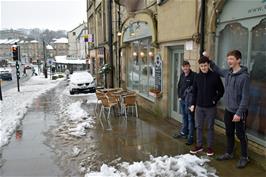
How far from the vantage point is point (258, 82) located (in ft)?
16.7

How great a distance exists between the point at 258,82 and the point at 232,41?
1.18 m

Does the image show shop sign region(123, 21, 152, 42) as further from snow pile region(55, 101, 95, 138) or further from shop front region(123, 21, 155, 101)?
snow pile region(55, 101, 95, 138)

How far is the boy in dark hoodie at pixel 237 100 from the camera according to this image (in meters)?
4.52

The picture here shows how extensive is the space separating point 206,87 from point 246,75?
871mm

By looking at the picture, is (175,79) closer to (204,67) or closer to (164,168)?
(204,67)

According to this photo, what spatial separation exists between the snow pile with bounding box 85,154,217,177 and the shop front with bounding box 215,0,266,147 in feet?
4.03

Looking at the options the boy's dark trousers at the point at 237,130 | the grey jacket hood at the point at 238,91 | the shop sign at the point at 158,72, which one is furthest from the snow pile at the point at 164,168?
the shop sign at the point at 158,72

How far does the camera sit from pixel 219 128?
612 centimetres

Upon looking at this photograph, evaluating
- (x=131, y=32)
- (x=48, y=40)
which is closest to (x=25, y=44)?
(x=48, y=40)

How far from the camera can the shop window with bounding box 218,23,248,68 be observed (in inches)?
215

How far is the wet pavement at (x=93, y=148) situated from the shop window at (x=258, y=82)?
77cm

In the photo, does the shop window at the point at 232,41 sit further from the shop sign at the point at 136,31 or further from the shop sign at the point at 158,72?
the shop sign at the point at 136,31

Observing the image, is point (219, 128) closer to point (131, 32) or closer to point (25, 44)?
point (131, 32)

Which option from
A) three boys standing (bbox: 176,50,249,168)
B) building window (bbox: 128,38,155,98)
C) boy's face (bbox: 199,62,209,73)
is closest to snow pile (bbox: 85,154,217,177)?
three boys standing (bbox: 176,50,249,168)
